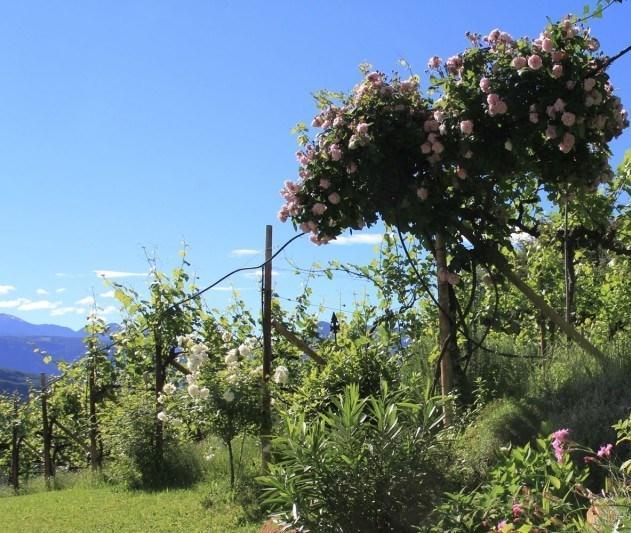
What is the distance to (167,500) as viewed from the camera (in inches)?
274

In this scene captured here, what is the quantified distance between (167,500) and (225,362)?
148 cm

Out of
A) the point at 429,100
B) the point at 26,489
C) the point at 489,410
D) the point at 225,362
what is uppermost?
the point at 429,100

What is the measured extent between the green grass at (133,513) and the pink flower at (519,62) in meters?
3.66

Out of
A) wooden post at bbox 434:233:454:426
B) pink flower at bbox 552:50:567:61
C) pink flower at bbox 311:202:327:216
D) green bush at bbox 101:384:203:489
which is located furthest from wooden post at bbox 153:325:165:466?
pink flower at bbox 552:50:567:61

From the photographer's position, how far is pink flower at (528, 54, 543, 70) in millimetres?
4325

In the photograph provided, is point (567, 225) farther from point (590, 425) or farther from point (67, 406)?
point (67, 406)

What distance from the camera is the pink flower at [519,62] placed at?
441 centimetres

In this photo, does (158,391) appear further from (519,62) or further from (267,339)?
(519,62)

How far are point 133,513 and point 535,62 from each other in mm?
5099

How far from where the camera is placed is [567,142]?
4551 mm

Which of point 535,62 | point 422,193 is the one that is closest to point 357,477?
point 422,193

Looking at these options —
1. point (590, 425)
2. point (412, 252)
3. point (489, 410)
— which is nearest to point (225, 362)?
point (412, 252)

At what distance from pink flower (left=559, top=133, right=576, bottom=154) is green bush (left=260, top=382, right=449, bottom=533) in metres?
2.12

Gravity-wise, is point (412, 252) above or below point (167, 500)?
above
